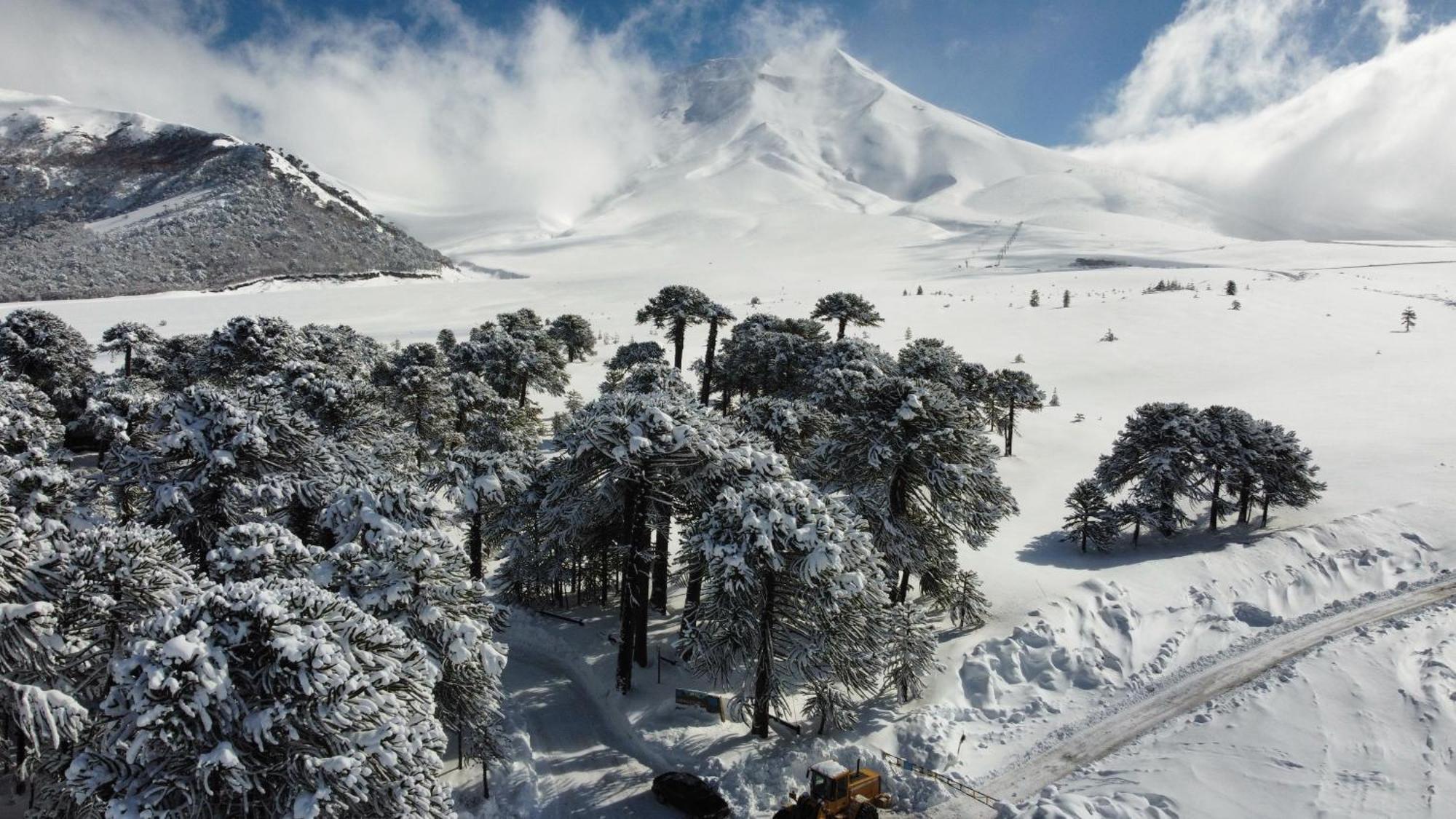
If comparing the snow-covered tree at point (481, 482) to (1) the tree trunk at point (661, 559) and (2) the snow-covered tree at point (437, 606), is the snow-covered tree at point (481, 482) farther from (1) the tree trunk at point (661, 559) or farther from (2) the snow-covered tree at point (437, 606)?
(2) the snow-covered tree at point (437, 606)

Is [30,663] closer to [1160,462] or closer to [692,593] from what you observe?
[692,593]

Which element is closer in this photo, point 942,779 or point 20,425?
point 942,779

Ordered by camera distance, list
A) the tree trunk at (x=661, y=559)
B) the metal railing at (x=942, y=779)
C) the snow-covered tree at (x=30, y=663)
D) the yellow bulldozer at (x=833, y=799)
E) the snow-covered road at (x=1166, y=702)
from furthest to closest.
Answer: the tree trunk at (x=661, y=559) < the snow-covered road at (x=1166, y=702) < the metal railing at (x=942, y=779) < the yellow bulldozer at (x=833, y=799) < the snow-covered tree at (x=30, y=663)

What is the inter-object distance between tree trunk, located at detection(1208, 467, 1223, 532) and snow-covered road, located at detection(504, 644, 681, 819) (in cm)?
3029

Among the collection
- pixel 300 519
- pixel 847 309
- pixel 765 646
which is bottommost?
pixel 765 646

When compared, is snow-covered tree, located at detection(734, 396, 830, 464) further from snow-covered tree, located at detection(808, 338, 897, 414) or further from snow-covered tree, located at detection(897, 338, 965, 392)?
snow-covered tree, located at detection(897, 338, 965, 392)

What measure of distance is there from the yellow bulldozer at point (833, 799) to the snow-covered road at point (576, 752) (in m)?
3.24

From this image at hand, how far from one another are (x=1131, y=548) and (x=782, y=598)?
23.0 m

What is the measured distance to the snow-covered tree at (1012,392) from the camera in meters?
48.9

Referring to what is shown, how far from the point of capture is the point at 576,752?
20.8 metres

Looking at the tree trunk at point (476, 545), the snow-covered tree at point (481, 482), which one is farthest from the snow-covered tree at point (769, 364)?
the tree trunk at point (476, 545)

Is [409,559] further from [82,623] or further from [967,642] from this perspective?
[967,642]

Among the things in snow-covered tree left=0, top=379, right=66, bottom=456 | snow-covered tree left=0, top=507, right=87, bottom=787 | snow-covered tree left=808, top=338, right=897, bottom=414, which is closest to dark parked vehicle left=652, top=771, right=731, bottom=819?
snow-covered tree left=0, top=507, right=87, bottom=787

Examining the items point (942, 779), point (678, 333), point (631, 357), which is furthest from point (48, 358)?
point (942, 779)
